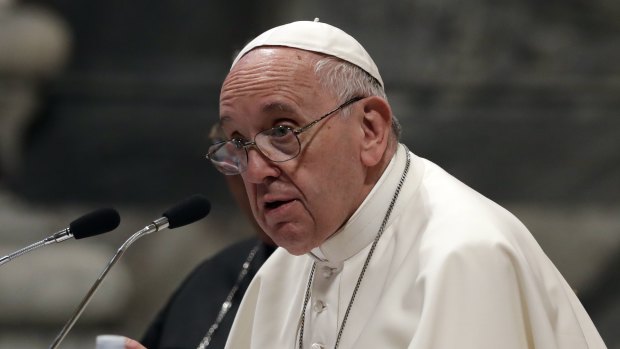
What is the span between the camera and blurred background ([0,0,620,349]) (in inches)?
265

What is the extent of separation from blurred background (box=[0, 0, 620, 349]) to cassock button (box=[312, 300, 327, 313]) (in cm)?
343

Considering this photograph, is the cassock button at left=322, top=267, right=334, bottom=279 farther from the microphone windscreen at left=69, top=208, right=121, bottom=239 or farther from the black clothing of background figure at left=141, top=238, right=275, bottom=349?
the black clothing of background figure at left=141, top=238, right=275, bottom=349

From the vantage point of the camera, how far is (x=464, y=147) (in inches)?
270

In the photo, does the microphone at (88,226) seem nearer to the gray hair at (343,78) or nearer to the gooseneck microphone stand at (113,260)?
the gooseneck microphone stand at (113,260)

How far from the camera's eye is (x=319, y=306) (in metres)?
3.38

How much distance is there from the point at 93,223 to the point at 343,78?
74 cm

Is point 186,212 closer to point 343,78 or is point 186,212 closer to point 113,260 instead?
point 113,260

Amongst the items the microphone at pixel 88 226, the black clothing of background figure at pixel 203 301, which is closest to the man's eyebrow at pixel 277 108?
the microphone at pixel 88 226

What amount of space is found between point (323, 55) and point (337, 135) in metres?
0.21

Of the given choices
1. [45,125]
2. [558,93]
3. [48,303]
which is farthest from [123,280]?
[558,93]

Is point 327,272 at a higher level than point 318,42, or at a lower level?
lower

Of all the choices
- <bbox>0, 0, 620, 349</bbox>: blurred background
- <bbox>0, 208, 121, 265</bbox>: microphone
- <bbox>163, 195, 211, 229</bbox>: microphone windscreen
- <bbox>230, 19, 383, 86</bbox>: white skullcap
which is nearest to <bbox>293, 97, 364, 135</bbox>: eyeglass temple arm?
<bbox>230, 19, 383, 86</bbox>: white skullcap

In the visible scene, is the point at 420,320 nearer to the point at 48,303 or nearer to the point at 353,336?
the point at 353,336

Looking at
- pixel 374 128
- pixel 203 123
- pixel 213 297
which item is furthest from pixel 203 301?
pixel 203 123
